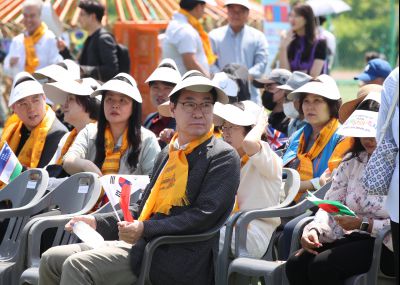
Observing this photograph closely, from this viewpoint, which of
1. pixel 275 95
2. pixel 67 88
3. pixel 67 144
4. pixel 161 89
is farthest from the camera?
pixel 275 95

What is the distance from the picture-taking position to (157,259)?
5.60 m

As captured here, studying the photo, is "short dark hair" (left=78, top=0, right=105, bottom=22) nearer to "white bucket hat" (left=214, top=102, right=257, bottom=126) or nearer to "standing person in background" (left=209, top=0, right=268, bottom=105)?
"standing person in background" (left=209, top=0, right=268, bottom=105)

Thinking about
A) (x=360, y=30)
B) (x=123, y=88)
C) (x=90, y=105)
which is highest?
(x=123, y=88)

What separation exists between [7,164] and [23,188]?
12.3 inches

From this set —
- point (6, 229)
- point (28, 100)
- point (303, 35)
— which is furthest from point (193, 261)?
point (303, 35)

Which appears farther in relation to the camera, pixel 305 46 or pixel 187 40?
pixel 305 46

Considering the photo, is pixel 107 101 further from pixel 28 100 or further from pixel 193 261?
pixel 193 261

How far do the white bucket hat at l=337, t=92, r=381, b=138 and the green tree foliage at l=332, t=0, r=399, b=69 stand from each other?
3268 cm

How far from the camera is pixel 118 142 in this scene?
7.34 meters

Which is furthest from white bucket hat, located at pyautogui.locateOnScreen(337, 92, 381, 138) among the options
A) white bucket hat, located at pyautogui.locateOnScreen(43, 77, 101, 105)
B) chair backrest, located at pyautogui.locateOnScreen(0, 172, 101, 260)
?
white bucket hat, located at pyautogui.locateOnScreen(43, 77, 101, 105)

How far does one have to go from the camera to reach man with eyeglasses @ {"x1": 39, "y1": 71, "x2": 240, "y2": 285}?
5.55m

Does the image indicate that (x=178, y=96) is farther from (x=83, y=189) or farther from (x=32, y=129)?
(x=32, y=129)

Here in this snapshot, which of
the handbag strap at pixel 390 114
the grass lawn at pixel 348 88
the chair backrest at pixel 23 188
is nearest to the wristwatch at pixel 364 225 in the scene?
the handbag strap at pixel 390 114

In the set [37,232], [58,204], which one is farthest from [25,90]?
[37,232]
